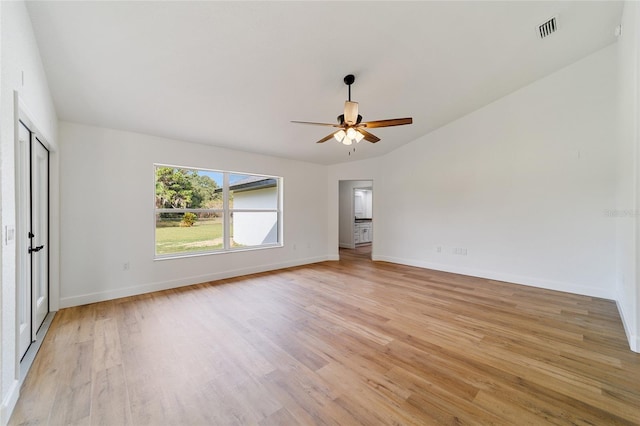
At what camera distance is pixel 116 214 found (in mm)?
3680

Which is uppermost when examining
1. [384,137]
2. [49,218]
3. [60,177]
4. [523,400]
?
[384,137]

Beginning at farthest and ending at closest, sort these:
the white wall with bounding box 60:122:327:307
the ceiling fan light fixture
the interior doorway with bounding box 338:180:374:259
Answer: the interior doorway with bounding box 338:180:374:259
the white wall with bounding box 60:122:327:307
the ceiling fan light fixture

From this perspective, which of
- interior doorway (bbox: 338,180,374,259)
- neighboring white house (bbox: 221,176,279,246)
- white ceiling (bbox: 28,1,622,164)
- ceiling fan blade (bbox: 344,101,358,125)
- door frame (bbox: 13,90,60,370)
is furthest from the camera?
interior doorway (bbox: 338,180,374,259)

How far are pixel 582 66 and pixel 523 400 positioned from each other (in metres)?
4.82

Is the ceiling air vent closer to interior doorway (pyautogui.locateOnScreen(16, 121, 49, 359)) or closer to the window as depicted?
the window

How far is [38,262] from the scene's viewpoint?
2.89 metres

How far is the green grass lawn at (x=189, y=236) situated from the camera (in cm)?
416

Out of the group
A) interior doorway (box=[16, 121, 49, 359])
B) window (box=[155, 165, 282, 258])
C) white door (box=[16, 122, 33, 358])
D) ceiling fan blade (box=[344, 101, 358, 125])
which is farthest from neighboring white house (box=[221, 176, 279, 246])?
ceiling fan blade (box=[344, 101, 358, 125])

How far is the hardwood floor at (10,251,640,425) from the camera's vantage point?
157cm

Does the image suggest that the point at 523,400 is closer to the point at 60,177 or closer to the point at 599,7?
the point at 599,7

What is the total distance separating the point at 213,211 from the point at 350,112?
3.30 meters

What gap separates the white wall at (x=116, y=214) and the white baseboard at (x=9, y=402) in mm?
2133

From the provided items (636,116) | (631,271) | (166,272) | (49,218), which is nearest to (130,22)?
(49,218)

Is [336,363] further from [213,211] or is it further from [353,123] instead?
[213,211]
